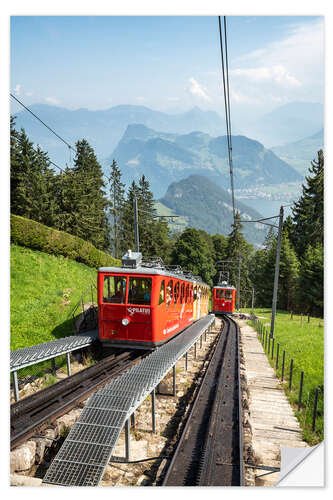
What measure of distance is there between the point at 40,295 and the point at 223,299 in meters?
22.5

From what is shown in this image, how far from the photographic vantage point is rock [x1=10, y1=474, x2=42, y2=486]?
4.62 metres

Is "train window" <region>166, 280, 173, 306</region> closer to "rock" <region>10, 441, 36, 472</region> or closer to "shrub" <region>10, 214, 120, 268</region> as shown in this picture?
"rock" <region>10, 441, 36, 472</region>

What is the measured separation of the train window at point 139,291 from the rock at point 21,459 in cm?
499

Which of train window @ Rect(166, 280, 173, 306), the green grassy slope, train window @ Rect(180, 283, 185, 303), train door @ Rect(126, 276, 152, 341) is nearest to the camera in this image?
train door @ Rect(126, 276, 152, 341)

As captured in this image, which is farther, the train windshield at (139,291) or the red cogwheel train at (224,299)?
the red cogwheel train at (224,299)

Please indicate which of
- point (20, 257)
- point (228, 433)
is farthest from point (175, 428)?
point (20, 257)

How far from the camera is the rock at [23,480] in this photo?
462 centimetres

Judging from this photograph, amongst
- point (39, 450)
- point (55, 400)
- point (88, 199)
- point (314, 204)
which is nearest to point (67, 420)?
point (55, 400)

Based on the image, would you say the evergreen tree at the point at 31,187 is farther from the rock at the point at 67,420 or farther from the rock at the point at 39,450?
the rock at the point at 39,450

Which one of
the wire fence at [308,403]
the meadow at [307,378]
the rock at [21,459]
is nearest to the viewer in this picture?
the rock at [21,459]

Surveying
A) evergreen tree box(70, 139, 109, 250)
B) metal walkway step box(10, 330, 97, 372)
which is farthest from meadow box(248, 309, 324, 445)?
evergreen tree box(70, 139, 109, 250)

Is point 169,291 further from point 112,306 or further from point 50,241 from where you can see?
point 50,241

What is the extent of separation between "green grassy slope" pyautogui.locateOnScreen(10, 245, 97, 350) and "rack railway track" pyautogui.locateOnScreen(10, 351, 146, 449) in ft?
9.94

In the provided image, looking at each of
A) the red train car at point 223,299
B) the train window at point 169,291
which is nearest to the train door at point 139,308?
the train window at point 169,291
